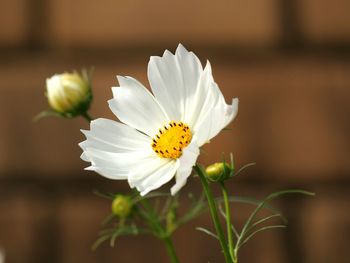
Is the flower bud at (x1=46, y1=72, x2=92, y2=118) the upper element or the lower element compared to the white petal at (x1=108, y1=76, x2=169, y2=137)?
lower

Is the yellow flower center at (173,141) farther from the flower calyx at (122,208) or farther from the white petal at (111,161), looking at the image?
the flower calyx at (122,208)

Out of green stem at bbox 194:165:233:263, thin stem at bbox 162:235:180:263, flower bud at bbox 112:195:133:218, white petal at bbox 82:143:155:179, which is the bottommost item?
flower bud at bbox 112:195:133:218

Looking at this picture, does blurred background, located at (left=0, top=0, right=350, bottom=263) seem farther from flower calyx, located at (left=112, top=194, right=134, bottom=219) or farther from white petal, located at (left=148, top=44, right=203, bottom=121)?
white petal, located at (left=148, top=44, right=203, bottom=121)

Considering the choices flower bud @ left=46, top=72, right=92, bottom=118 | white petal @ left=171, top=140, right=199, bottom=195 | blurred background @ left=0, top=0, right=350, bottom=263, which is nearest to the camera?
white petal @ left=171, top=140, right=199, bottom=195

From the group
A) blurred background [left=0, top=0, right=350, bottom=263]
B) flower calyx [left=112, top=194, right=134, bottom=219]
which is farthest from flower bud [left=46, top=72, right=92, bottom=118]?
blurred background [left=0, top=0, right=350, bottom=263]

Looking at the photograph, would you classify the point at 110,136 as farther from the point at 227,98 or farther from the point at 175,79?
the point at 227,98

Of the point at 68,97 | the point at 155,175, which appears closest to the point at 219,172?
the point at 155,175

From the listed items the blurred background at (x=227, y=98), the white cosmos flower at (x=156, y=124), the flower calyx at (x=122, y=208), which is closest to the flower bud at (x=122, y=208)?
the flower calyx at (x=122, y=208)
